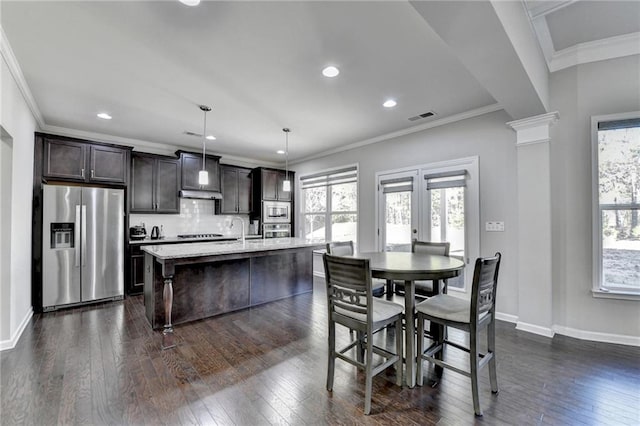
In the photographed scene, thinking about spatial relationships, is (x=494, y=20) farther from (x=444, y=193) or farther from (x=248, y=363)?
(x=248, y=363)

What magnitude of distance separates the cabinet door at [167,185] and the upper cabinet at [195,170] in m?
0.12

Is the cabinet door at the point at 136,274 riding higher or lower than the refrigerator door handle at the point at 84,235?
lower

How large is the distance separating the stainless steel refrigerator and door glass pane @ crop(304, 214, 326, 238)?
11.6ft

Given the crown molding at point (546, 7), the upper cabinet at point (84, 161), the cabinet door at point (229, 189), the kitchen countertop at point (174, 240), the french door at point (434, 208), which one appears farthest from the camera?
the cabinet door at point (229, 189)

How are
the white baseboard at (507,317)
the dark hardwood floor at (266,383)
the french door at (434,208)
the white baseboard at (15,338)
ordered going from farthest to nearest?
the french door at (434,208)
the white baseboard at (507,317)
the white baseboard at (15,338)
the dark hardwood floor at (266,383)

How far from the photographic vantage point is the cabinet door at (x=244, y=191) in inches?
246

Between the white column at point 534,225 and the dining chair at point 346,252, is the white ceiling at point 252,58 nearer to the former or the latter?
the white column at point 534,225

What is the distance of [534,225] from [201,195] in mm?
5356

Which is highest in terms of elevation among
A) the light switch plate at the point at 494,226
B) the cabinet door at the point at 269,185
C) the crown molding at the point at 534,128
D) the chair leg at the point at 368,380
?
the crown molding at the point at 534,128

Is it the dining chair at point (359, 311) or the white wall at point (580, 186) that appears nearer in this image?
the dining chair at point (359, 311)

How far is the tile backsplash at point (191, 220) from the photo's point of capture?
5336 mm

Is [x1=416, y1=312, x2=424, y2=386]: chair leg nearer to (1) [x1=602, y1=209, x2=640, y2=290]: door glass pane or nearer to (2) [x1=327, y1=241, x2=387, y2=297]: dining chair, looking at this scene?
(2) [x1=327, y1=241, x2=387, y2=297]: dining chair

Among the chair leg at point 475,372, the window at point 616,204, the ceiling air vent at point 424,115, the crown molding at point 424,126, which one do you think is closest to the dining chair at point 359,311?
the chair leg at point 475,372

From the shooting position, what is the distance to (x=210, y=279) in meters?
3.63
